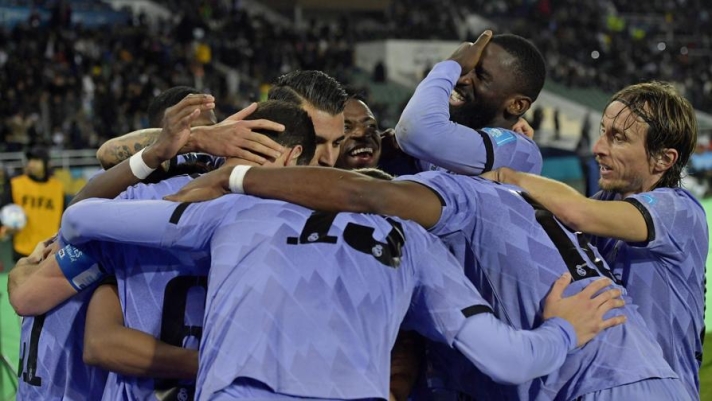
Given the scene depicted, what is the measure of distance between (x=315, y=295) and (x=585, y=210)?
92cm

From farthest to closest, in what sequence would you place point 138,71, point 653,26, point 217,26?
1. point 653,26
2. point 217,26
3. point 138,71

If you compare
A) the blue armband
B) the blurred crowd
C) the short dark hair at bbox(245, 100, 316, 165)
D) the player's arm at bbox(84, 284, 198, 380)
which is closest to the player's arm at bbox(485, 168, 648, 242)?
the short dark hair at bbox(245, 100, 316, 165)

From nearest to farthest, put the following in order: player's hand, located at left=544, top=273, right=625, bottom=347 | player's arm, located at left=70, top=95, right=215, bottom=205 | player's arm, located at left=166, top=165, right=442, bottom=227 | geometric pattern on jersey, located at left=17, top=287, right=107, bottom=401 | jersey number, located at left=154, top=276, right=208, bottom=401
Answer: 1. player's arm, located at left=166, top=165, right=442, bottom=227
2. player's hand, located at left=544, top=273, right=625, bottom=347
3. jersey number, located at left=154, top=276, right=208, bottom=401
4. player's arm, located at left=70, top=95, right=215, bottom=205
5. geometric pattern on jersey, located at left=17, top=287, right=107, bottom=401

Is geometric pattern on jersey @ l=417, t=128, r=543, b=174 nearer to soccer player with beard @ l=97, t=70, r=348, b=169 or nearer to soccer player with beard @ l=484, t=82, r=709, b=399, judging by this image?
soccer player with beard @ l=484, t=82, r=709, b=399

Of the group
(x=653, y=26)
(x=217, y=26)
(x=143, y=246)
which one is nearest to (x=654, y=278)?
(x=143, y=246)

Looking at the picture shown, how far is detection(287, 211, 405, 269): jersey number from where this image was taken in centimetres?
204

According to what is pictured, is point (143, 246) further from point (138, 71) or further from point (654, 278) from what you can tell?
point (138, 71)

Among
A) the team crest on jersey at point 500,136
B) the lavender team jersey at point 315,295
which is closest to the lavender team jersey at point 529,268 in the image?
the lavender team jersey at point 315,295

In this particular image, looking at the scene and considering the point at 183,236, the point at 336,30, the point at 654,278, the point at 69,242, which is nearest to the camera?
the point at 183,236

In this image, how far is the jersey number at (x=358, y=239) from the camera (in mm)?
2039

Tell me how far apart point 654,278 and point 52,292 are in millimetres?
1849

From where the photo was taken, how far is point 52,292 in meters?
2.53

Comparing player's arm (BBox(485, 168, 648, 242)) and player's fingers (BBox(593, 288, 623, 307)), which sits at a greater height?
player's arm (BBox(485, 168, 648, 242))

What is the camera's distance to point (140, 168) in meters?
2.68
